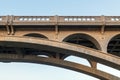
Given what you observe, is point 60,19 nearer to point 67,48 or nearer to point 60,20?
point 60,20

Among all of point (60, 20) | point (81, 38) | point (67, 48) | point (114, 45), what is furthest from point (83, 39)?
point (67, 48)

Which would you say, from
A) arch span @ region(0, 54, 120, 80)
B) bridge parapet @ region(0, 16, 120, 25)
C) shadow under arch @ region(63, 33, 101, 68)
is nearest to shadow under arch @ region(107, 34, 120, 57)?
bridge parapet @ region(0, 16, 120, 25)

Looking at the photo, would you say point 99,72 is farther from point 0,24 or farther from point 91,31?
point 0,24

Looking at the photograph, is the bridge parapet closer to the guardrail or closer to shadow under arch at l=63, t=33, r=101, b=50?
the guardrail

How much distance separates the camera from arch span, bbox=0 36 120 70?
2439cm

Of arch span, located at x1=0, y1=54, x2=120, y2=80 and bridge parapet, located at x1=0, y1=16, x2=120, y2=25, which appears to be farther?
arch span, located at x1=0, y1=54, x2=120, y2=80

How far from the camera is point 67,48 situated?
81.2ft

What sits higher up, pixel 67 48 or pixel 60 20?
pixel 60 20

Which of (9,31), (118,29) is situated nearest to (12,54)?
(9,31)

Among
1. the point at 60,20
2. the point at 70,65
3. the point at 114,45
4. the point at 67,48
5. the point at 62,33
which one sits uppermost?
the point at 60,20

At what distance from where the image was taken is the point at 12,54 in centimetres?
3020

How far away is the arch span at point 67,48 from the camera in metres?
24.4

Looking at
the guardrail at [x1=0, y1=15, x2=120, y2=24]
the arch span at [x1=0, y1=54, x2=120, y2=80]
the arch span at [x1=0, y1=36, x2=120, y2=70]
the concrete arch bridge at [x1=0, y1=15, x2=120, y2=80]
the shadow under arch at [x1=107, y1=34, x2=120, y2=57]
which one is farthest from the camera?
the arch span at [x1=0, y1=54, x2=120, y2=80]

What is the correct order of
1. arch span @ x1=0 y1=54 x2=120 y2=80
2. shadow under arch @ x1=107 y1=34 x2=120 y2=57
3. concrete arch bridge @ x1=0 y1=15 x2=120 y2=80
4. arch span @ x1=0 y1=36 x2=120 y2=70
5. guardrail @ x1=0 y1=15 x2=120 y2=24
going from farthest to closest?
1. arch span @ x1=0 y1=54 x2=120 y2=80
2. shadow under arch @ x1=107 y1=34 x2=120 y2=57
3. guardrail @ x1=0 y1=15 x2=120 y2=24
4. concrete arch bridge @ x1=0 y1=15 x2=120 y2=80
5. arch span @ x1=0 y1=36 x2=120 y2=70
